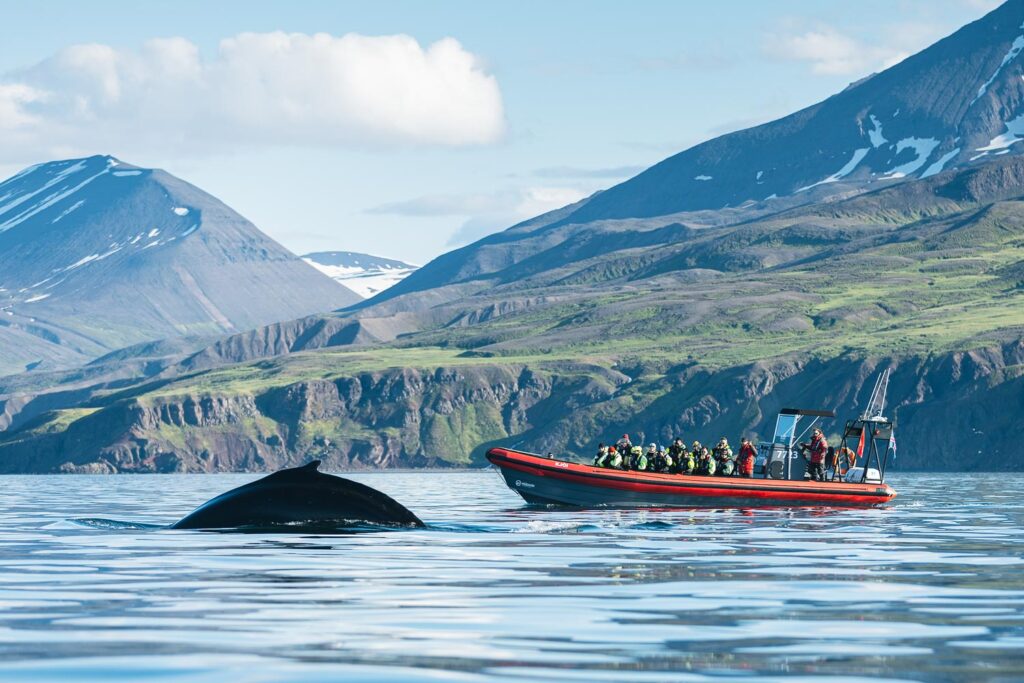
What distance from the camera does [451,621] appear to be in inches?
934

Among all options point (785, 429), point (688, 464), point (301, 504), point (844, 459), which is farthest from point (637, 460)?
point (301, 504)

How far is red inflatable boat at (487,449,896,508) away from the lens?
227 feet

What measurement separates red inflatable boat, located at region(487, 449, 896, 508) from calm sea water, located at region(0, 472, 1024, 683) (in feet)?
75.6

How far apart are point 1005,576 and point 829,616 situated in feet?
30.6

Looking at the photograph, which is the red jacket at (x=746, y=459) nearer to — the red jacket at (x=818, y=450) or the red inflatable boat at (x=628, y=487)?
the red inflatable boat at (x=628, y=487)

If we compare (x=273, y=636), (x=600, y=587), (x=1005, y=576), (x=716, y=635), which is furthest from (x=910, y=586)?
(x=273, y=636)

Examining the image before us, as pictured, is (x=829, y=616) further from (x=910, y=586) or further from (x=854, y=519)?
(x=854, y=519)

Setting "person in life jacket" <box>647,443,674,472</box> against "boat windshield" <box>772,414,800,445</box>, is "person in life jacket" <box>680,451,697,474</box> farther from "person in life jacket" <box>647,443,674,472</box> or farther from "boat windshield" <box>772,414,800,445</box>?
"boat windshield" <box>772,414,800,445</box>

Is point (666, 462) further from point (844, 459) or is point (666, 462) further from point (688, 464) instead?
Answer: point (844, 459)

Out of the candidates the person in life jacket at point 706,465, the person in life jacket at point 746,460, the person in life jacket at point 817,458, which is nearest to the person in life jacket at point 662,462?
the person in life jacket at point 706,465

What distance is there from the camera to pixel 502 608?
83.5 ft

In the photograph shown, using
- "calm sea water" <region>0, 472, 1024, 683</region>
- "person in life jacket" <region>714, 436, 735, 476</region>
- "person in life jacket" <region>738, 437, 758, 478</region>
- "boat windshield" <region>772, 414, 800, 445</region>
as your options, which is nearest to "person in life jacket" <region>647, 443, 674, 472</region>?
"person in life jacket" <region>714, 436, 735, 476</region>

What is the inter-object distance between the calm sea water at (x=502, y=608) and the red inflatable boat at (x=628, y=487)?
23.0 metres

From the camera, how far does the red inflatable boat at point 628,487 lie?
69125mm
